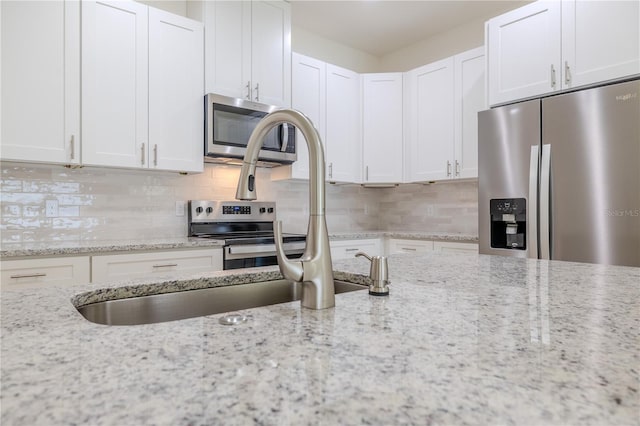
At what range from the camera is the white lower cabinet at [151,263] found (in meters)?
2.22

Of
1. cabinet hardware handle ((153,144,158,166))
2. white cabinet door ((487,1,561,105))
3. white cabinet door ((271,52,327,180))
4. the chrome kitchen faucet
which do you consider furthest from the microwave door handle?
the chrome kitchen faucet

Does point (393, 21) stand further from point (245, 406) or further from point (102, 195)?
point (245, 406)

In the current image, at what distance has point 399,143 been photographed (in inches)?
152

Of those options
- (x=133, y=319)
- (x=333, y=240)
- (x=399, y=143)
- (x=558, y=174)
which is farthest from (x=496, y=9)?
(x=133, y=319)

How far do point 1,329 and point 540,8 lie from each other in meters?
3.24

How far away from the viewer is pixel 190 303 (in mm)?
1066

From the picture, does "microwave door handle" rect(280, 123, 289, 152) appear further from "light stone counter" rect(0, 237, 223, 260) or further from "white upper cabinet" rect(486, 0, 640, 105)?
"white upper cabinet" rect(486, 0, 640, 105)

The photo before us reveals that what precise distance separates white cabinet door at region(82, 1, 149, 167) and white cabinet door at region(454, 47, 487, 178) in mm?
2462

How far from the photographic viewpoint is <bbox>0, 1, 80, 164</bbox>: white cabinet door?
2.18 metres

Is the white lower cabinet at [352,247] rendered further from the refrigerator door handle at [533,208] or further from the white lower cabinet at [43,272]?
the white lower cabinet at [43,272]

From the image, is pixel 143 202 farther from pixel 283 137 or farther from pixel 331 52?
pixel 331 52

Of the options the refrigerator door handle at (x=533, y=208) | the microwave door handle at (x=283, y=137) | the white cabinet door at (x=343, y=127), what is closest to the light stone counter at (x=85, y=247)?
the microwave door handle at (x=283, y=137)

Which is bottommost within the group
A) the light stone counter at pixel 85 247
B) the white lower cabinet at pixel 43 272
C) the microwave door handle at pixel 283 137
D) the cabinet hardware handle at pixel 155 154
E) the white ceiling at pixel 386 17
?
the white lower cabinet at pixel 43 272

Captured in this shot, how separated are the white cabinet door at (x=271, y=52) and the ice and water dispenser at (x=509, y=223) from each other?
1.83 meters
